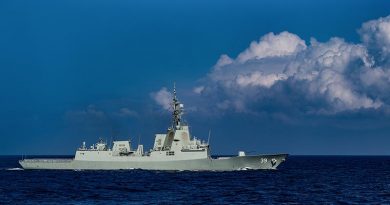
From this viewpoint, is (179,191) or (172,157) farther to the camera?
(172,157)

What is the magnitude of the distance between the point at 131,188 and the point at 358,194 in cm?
2325

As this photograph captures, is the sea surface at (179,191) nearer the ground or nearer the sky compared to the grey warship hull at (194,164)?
nearer the ground

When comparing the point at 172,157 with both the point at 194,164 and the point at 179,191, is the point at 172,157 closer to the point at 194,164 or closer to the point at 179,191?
the point at 194,164

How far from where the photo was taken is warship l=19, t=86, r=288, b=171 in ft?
278

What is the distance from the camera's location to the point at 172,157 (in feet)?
281

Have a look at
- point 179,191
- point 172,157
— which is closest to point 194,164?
point 172,157

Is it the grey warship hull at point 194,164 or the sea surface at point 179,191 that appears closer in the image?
the sea surface at point 179,191

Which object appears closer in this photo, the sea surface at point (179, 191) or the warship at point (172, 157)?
the sea surface at point (179, 191)

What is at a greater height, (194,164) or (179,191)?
(194,164)

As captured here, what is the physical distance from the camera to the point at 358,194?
59.4 metres

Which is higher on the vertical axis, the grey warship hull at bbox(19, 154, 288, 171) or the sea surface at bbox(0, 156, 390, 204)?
the grey warship hull at bbox(19, 154, 288, 171)

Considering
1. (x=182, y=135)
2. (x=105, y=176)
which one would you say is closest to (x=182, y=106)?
(x=182, y=135)

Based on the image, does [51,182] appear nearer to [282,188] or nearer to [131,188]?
[131,188]

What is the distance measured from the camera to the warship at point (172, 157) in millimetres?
84688
